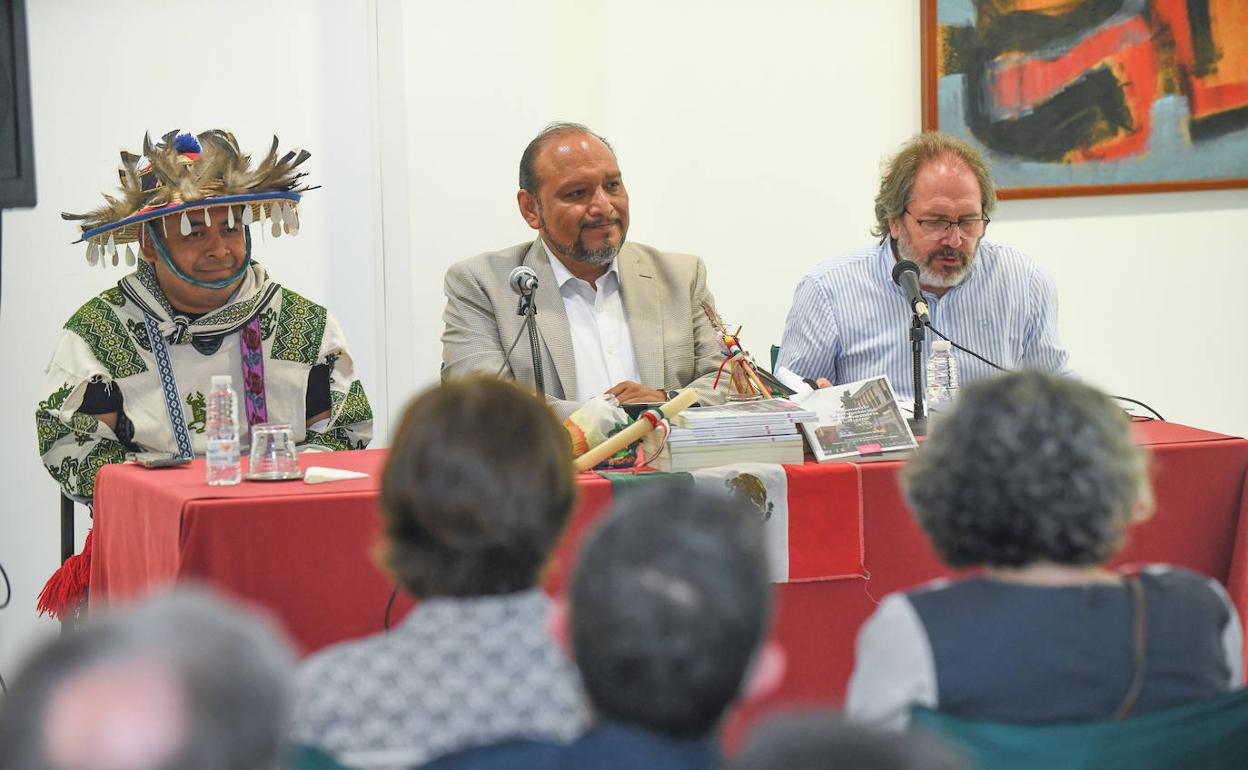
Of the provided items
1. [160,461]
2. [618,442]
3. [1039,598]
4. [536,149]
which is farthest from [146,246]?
[1039,598]

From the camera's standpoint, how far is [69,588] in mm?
2871

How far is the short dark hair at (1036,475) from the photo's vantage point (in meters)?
1.42

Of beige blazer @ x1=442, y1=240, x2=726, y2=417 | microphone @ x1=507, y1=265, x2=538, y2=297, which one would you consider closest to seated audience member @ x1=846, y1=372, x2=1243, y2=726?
microphone @ x1=507, y1=265, x2=538, y2=297

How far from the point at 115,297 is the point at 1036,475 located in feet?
7.81

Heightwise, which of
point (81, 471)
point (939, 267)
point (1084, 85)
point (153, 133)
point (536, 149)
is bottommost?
point (81, 471)

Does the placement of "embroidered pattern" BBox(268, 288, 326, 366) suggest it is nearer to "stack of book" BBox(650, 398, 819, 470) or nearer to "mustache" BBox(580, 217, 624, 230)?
"mustache" BBox(580, 217, 624, 230)

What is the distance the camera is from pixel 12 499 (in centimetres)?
411

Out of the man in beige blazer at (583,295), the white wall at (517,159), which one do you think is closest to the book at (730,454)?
the man in beige blazer at (583,295)

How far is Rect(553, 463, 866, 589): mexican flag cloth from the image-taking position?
2.46 meters

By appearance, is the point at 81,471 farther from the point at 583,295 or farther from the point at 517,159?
the point at 517,159

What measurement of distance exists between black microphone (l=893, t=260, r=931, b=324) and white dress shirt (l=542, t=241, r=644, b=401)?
78cm

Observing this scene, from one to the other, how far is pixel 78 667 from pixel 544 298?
2882mm

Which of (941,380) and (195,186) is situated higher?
(195,186)

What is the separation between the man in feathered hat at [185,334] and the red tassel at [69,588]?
0.52 ft
